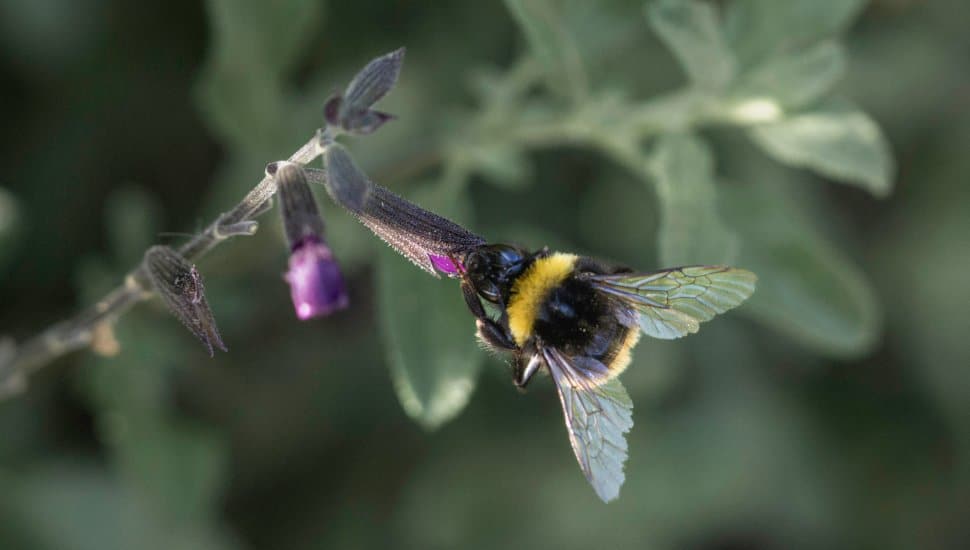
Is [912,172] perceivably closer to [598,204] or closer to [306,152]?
[598,204]

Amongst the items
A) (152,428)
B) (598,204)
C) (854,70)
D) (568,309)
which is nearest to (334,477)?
(152,428)

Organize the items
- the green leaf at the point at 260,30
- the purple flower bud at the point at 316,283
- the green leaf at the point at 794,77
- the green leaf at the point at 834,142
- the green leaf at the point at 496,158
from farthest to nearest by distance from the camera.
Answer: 1. the green leaf at the point at 496,158
2. the green leaf at the point at 260,30
3. the green leaf at the point at 834,142
4. the green leaf at the point at 794,77
5. the purple flower bud at the point at 316,283

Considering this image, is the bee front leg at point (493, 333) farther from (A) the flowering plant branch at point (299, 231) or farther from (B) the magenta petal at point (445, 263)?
(A) the flowering plant branch at point (299, 231)

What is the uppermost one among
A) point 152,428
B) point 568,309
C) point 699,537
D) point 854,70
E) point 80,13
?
point 80,13

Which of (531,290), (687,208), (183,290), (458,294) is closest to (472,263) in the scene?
(531,290)

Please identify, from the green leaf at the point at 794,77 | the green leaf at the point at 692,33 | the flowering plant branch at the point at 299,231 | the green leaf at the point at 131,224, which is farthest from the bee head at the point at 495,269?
the green leaf at the point at 131,224

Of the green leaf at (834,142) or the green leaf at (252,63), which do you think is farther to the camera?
the green leaf at (252,63)

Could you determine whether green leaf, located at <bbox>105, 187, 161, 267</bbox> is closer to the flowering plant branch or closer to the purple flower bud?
the flowering plant branch
